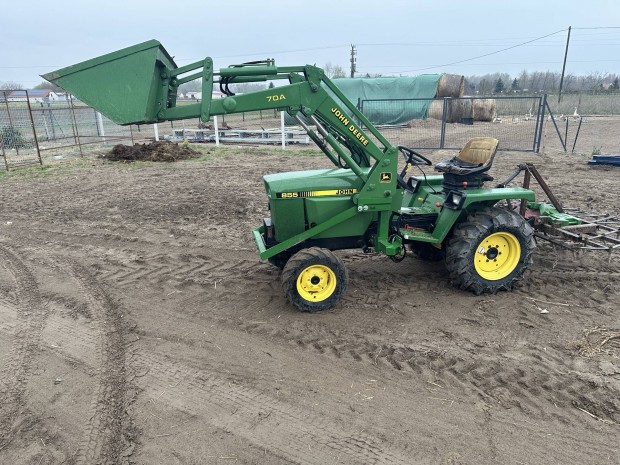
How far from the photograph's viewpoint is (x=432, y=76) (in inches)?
1006

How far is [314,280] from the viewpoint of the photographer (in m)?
4.48

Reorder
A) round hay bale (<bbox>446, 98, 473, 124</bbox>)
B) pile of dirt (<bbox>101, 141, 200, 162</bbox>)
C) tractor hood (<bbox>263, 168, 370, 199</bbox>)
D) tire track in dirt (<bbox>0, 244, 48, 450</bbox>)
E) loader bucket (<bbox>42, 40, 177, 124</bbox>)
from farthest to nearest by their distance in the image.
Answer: round hay bale (<bbox>446, 98, 473, 124</bbox>) → pile of dirt (<bbox>101, 141, 200, 162</bbox>) → tractor hood (<bbox>263, 168, 370, 199</bbox>) → loader bucket (<bbox>42, 40, 177, 124</bbox>) → tire track in dirt (<bbox>0, 244, 48, 450</bbox>)

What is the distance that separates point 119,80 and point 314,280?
2.53 meters

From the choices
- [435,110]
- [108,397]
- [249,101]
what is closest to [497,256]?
[249,101]

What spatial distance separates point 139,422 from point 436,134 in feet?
63.8

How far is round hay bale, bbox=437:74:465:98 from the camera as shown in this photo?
25812 millimetres

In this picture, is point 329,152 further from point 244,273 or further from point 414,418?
point 414,418

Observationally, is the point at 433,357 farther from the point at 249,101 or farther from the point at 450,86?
the point at 450,86

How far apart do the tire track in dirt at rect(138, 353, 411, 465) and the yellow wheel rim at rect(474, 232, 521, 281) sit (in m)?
2.56

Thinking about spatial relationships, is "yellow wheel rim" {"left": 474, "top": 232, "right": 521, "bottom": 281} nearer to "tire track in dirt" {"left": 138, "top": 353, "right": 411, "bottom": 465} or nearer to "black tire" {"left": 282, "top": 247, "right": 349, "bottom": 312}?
"black tire" {"left": 282, "top": 247, "right": 349, "bottom": 312}

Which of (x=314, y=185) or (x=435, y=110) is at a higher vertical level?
(x=435, y=110)

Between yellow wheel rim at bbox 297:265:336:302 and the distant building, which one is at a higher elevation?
the distant building

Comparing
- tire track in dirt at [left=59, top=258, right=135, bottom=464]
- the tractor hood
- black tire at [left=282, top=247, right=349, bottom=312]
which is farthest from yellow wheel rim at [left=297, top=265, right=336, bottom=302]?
tire track in dirt at [left=59, top=258, right=135, bottom=464]

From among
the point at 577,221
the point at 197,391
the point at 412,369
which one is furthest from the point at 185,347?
the point at 577,221
